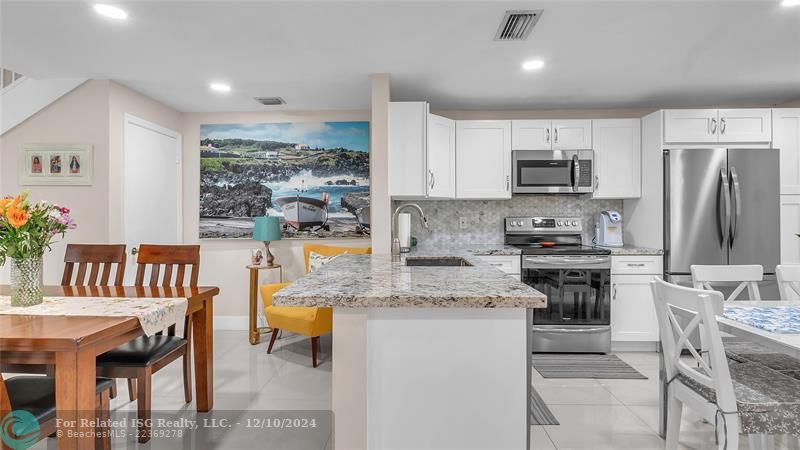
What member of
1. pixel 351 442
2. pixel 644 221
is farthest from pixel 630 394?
pixel 351 442

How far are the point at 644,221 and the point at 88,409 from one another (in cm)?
429

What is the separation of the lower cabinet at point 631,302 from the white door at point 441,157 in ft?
5.42

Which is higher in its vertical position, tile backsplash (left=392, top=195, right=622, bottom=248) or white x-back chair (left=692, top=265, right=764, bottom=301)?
tile backsplash (left=392, top=195, right=622, bottom=248)

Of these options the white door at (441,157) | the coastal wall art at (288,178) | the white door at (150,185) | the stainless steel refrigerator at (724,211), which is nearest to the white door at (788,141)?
the stainless steel refrigerator at (724,211)

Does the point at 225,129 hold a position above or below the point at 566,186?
above

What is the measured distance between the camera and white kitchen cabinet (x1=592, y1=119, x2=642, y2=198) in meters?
3.94

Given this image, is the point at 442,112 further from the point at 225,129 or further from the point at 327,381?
the point at 327,381

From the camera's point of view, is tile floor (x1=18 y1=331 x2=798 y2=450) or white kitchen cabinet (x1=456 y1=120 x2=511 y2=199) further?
white kitchen cabinet (x1=456 y1=120 x2=511 y2=199)

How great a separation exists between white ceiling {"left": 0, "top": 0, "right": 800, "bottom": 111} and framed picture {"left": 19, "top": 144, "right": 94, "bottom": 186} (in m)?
0.59

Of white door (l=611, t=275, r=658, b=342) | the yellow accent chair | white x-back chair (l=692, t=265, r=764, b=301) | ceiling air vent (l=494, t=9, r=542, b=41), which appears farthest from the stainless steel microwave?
the yellow accent chair

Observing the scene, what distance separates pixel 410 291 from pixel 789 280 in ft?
7.84

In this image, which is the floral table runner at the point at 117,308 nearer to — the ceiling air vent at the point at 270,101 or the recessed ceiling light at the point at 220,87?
the recessed ceiling light at the point at 220,87

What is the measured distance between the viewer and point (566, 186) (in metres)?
3.98

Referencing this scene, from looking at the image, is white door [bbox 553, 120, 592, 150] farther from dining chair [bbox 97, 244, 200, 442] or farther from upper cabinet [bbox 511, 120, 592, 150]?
dining chair [bbox 97, 244, 200, 442]
